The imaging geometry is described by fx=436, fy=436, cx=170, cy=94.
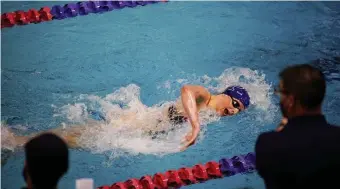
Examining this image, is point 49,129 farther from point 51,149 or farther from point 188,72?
point 51,149

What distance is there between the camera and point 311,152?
1824mm

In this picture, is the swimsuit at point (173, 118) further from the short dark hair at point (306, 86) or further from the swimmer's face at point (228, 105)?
the short dark hair at point (306, 86)

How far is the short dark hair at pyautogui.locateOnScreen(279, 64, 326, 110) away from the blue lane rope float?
4.59 m

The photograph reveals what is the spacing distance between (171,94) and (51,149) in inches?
126

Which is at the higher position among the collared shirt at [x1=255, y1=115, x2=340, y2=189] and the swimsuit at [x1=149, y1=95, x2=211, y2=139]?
the collared shirt at [x1=255, y1=115, x2=340, y2=189]

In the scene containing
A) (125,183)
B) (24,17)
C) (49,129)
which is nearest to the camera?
(125,183)

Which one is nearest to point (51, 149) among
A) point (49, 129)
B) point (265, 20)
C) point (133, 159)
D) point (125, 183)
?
point (125, 183)

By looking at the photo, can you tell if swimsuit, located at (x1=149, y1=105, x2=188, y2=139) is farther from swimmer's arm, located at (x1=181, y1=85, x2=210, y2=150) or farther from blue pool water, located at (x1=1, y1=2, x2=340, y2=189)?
swimmer's arm, located at (x1=181, y1=85, x2=210, y2=150)

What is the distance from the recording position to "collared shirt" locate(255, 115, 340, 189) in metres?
1.82

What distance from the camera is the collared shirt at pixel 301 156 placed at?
5.97 feet

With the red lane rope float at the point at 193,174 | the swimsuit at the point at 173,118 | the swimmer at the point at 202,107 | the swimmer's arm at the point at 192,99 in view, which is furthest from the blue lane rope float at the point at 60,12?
the red lane rope float at the point at 193,174

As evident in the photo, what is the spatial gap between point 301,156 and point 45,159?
1.03m

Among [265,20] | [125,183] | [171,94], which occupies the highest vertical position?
[265,20]

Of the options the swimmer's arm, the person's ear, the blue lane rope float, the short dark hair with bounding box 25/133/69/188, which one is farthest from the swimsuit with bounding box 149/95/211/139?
the blue lane rope float
